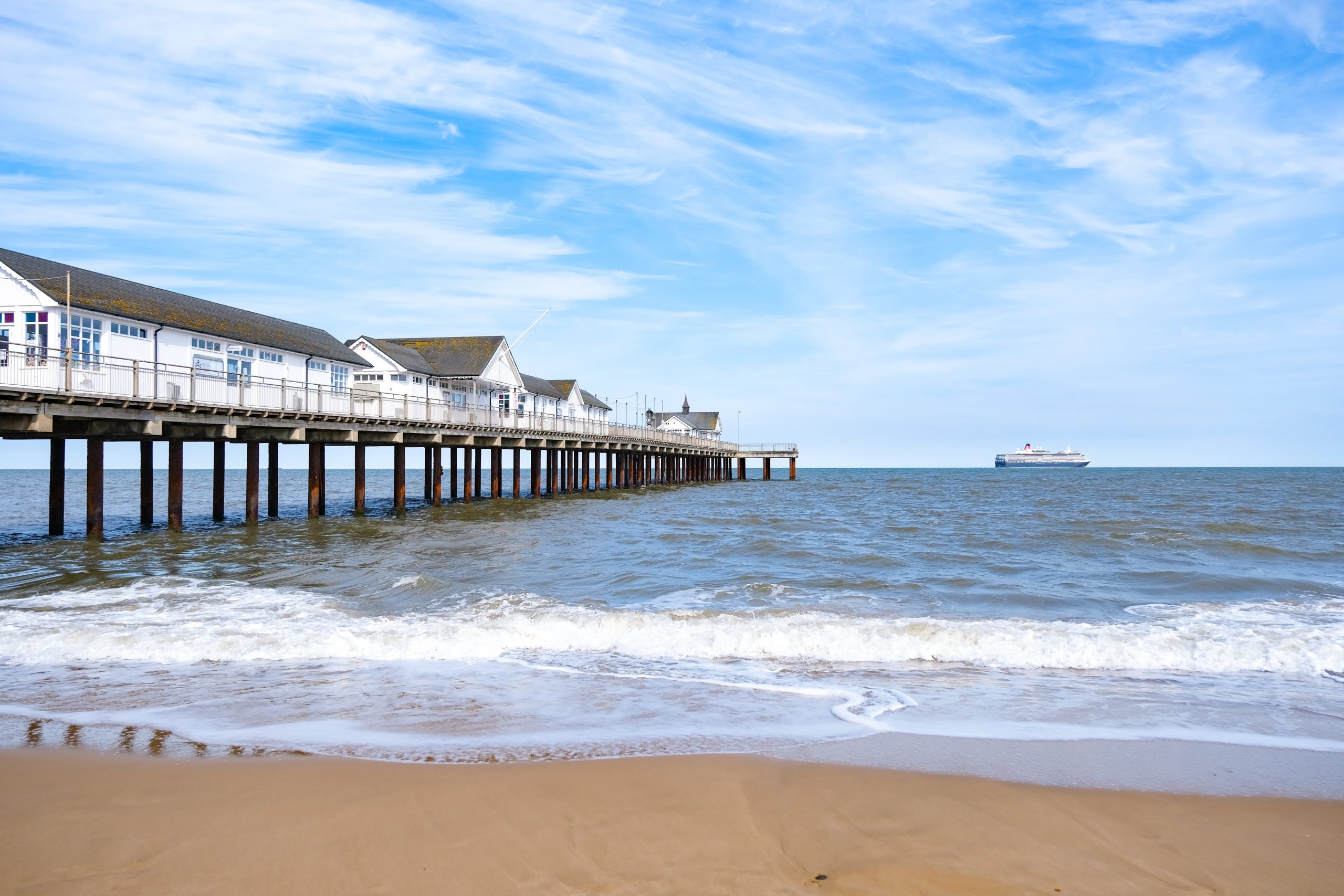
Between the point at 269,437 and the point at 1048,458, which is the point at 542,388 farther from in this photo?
the point at 1048,458

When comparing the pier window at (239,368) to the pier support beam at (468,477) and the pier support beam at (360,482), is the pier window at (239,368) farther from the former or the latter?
the pier support beam at (468,477)

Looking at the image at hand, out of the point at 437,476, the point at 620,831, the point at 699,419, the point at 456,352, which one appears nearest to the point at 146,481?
the point at 437,476

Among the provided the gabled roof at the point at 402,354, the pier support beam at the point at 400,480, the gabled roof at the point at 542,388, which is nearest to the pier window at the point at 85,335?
the pier support beam at the point at 400,480

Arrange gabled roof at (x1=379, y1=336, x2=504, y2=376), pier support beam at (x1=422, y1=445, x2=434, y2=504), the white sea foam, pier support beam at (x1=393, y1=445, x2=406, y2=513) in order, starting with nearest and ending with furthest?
the white sea foam → pier support beam at (x1=393, y1=445, x2=406, y2=513) → pier support beam at (x1=422, y1=445, x2=434, y2=504) → gabled roof at (x1=379, y1=336, x2=504, y2=376)

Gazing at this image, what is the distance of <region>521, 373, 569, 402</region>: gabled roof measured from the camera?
175 feet

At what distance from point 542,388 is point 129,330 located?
34.2 metres

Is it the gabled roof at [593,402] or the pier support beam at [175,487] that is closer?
the pier support beam at [175,487]

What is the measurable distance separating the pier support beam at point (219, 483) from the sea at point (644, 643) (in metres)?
4.50

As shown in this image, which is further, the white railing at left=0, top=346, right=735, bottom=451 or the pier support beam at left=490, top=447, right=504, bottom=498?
the pier support beam at left=490, top=447, right=504, bottom=498

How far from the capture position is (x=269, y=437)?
24.0m

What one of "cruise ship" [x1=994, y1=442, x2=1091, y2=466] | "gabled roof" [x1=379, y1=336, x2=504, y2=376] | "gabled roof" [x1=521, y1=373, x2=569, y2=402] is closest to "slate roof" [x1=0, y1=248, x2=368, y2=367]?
"gabled roof" [x1=379, y1=336, x2=504, y2=376]

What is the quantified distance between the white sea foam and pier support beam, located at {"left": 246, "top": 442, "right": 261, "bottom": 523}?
523 inches

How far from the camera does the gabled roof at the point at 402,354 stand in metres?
39.1

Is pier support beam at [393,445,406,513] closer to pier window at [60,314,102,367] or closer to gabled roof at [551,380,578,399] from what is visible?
pier window at [60,314,102,367]
